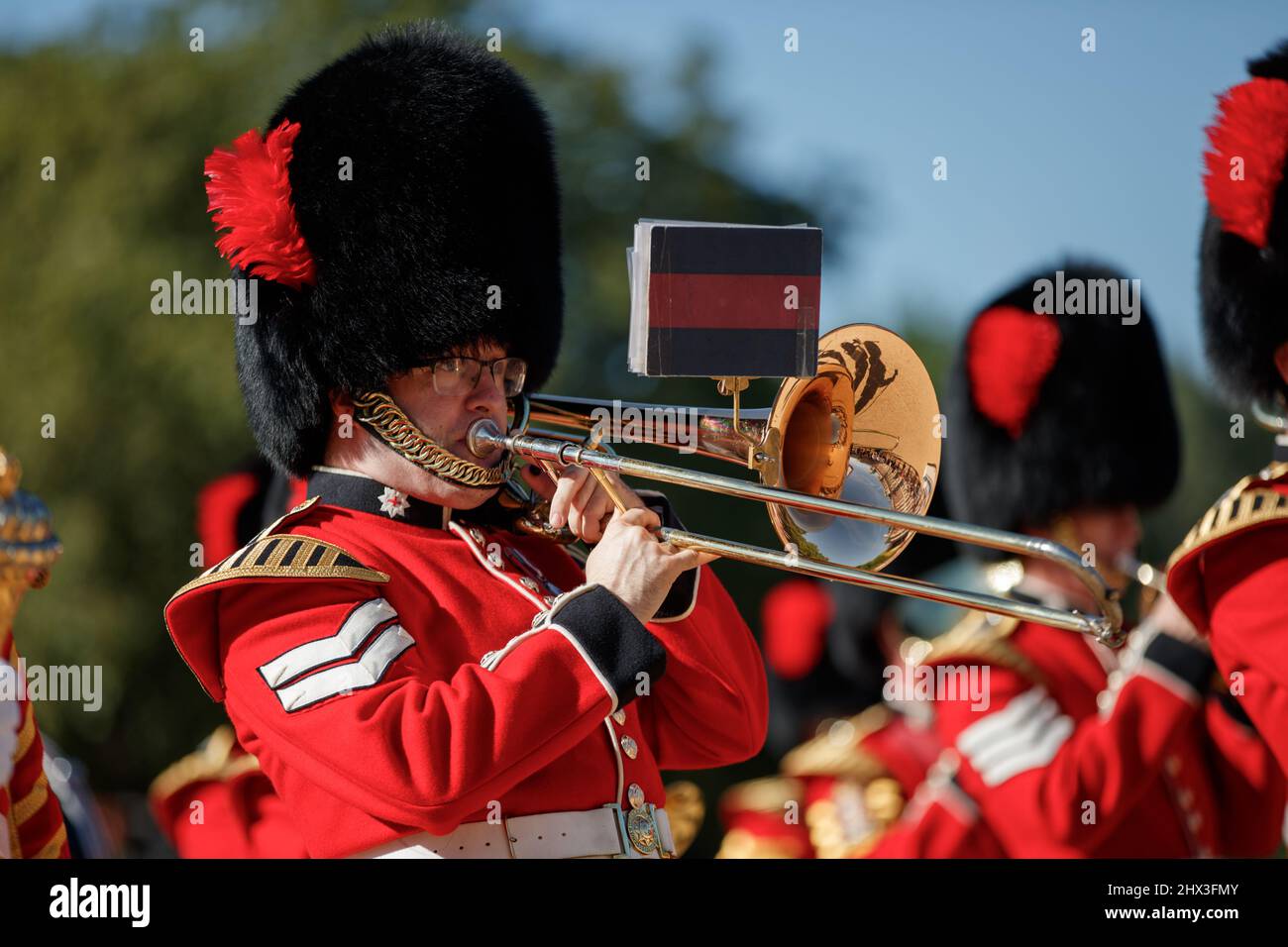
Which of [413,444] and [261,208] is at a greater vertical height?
[261,208]

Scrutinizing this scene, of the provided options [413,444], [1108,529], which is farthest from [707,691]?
[1108,529]

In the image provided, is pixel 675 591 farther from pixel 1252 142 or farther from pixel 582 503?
pixel 1252 142

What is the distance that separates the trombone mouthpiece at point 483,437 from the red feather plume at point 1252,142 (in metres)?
2.02

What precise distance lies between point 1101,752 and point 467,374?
2.36 m

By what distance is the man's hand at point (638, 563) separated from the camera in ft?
11.1

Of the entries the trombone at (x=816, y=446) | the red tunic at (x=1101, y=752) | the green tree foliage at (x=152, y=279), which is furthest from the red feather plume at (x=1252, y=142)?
the green tree foliage at (x=152, y=279)

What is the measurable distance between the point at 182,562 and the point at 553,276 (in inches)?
355

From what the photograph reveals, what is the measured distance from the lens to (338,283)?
366 cm

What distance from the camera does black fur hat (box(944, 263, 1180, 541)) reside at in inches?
249

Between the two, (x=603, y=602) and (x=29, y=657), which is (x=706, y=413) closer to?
(x=603, y=602)

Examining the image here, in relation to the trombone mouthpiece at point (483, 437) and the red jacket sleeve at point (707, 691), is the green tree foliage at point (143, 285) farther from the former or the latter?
the trombone mouthpiece at point (483, 437)

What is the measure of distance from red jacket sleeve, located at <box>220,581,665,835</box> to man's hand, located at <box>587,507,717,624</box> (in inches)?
1.4

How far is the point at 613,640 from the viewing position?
3.34 metres
